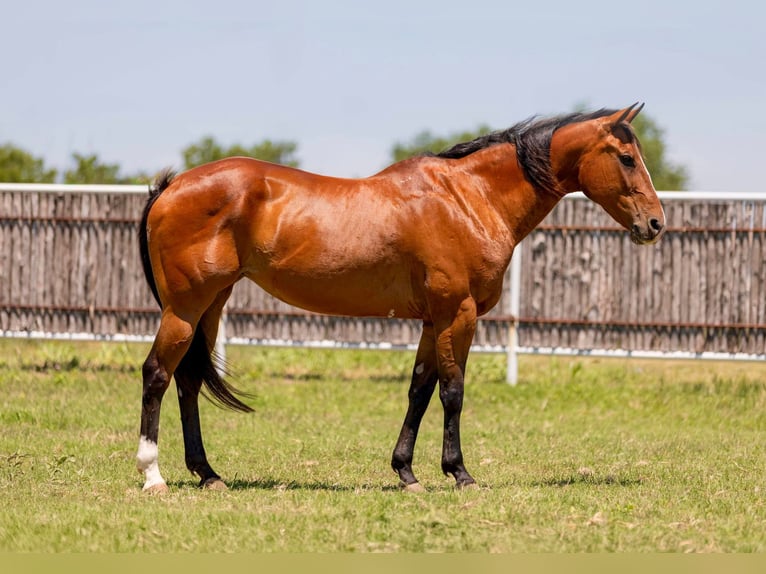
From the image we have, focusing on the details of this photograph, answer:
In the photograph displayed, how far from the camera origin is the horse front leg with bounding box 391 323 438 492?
753 centimetres

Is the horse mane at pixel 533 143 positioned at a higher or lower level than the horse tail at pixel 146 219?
higher

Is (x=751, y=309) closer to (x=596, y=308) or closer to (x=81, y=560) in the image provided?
(x=596, y=308)

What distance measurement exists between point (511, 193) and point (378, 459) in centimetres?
263

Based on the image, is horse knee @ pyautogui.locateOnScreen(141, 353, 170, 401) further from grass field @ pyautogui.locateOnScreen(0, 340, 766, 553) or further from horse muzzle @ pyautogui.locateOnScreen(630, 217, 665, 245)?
horse muzzle @ pyautogui.locateOnScreen(630, 217, 665, 245)

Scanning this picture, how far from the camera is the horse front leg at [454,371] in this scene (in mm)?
7223

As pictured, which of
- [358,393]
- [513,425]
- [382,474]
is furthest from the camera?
[358,393]

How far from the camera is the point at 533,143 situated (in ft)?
24.9

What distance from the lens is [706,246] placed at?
43.8 ft

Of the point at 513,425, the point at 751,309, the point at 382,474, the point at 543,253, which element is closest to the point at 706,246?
the point at 751,309

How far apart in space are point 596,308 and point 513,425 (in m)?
2.80

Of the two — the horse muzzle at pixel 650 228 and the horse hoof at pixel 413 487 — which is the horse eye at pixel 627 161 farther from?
the horse hoof at pixel 413 487

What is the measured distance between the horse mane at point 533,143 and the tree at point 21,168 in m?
17.8

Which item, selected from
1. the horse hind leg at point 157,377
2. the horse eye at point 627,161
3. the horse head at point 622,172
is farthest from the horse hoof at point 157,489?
the horse eye at point 627,161

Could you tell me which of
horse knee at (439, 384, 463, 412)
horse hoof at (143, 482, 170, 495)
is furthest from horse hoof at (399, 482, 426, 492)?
horse hoof at (143, 482, 170, 495)
